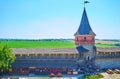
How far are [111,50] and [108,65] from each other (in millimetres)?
3547

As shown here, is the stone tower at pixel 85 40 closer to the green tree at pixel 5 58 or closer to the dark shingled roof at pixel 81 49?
the dark shingled roof at pixel 81 49

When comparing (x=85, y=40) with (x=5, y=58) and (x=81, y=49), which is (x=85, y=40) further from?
(x=5, y=58)

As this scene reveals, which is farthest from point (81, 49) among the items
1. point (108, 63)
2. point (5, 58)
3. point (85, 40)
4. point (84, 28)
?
point (5, 58)

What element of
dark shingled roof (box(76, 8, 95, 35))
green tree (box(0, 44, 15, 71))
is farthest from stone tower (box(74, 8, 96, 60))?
green tree (box(0, 44, 15, 71))

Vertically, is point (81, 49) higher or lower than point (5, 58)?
higher

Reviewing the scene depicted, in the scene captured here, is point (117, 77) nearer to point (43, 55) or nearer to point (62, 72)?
point (62, 72)

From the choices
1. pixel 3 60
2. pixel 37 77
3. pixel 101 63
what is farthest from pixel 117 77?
pixel 3 60

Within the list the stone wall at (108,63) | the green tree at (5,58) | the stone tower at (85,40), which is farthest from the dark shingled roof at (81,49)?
the green tree at (5,58)

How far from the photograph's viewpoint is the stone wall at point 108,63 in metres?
62.3

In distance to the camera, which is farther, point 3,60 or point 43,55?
point 43,55

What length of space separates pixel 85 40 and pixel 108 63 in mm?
6770

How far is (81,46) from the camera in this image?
63.7 meters

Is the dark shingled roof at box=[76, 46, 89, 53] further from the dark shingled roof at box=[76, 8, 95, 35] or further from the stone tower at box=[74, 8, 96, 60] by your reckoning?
the dark shingled roof at box=[76, 8, 95, 35]

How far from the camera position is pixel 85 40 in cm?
6381
